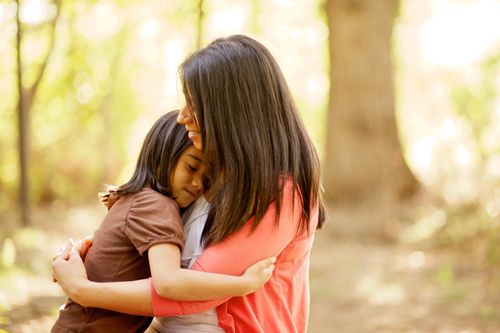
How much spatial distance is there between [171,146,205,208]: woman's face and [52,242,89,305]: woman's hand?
0.39 metres

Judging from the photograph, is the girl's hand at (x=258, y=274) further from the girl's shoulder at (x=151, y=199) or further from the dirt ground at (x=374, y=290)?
the dirt ground at (x=374, y=290)

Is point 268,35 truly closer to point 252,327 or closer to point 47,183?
point 47,183

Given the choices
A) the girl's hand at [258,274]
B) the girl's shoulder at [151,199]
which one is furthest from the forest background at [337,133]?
the girl's hand at [258,274]

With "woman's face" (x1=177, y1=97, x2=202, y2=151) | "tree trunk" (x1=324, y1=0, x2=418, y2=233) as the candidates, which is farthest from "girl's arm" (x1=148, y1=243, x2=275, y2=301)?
"tree trunk" (x1=324, y1=0, x2=418, y2=233)

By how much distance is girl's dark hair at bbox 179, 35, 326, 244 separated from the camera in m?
2.45

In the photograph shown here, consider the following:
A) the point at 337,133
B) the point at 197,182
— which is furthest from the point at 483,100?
the point at 197,182

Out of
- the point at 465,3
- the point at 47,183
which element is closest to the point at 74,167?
the point at 47,183

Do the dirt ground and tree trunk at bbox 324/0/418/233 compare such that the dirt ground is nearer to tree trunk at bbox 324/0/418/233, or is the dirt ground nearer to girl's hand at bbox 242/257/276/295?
tree trunk at bbox 324/0/418/233

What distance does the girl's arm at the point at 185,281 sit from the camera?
2.34m

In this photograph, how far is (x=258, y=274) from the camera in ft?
7.95

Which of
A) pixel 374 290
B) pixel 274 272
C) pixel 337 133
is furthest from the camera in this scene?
pixel 337 133

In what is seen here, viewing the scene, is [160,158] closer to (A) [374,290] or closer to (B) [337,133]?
(A) [374,290]

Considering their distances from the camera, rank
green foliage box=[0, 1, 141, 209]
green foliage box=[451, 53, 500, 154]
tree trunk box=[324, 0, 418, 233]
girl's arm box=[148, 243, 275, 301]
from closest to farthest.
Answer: girl's arm box=[148, 243, 275, 301], green foliage box=[451, 53, 500, 154], tree trunk box=[324, 0, 418, 233], green foliage box=[0, 1, 141, 209]

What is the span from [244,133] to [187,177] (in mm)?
305
